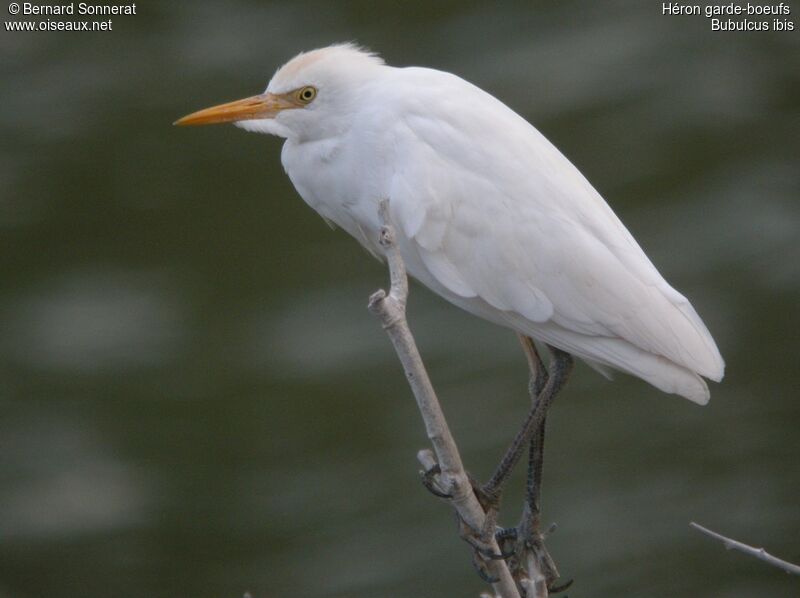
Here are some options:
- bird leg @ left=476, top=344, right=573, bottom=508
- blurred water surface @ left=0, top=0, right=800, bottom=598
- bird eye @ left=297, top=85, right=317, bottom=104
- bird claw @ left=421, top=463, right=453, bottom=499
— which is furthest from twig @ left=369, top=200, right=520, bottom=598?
blurred water surface @ left=0, top=0, right=800, bottom=598

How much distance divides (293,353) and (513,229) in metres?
3.77

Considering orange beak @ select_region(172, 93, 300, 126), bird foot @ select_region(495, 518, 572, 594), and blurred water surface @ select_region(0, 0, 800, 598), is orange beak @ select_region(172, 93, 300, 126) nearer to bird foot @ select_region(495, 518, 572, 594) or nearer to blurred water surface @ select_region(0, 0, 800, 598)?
bird foot @ select_region(495, 518, 572, 594)

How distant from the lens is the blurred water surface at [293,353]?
5.73 metres

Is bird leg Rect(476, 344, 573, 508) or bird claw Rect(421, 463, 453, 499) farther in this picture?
bird leg Rect(476, 344, 573, 508)

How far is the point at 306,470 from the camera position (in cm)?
583

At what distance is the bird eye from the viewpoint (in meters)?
2.32

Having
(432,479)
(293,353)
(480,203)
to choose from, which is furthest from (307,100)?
(293,353)

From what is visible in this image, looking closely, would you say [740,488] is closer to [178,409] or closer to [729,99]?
[729,99]

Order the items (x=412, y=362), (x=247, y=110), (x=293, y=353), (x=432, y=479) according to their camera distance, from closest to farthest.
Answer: (x=412, y=362) < (x=432, y=479) < (x=247, y=110) < (x=293, y=353)

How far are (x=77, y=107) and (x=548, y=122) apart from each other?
2031 millimetres

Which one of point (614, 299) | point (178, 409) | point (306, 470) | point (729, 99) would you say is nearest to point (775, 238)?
point (729, 99)

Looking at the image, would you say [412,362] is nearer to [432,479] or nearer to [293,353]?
[432,479]

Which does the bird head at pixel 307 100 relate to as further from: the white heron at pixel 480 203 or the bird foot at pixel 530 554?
the bird foot at pixel 530 554

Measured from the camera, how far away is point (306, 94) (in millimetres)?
2324
